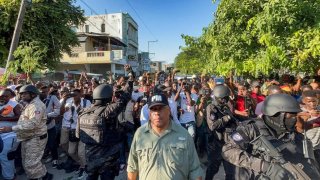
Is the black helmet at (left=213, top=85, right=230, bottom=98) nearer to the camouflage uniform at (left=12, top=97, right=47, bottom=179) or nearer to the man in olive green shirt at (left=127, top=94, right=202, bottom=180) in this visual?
the man in olive green shirt at (left=127, top=94, right=202, bottom=180)

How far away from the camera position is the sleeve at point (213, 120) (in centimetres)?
453

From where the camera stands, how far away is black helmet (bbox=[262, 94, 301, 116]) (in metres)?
2.75

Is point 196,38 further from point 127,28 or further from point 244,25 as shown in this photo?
point 127,28

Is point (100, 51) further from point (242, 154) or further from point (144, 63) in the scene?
point (242, 154)

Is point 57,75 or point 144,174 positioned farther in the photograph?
point 57,75

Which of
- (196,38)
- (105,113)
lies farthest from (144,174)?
(196,38)

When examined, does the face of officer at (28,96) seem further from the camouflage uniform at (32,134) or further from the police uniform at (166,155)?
the police uniform at (166,155)

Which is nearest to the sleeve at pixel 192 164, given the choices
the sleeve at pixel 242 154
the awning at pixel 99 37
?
the sleeve at pixel 242 154

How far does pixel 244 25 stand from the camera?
8250 millimetres

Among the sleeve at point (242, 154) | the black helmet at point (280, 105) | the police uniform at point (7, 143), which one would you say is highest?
the black helmet at point (280, 105)

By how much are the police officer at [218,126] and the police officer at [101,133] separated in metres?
1.37

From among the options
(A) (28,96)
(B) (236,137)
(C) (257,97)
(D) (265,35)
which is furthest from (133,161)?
(D) (265,35)

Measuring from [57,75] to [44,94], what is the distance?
93.7 feet

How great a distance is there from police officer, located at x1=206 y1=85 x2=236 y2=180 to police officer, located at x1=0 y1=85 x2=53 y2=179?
267 cm
